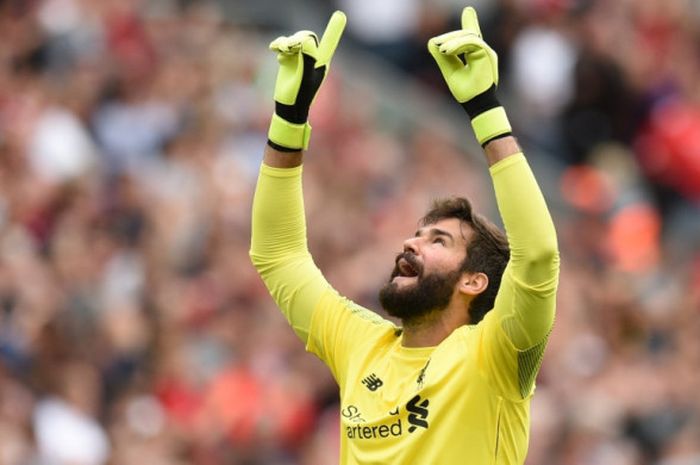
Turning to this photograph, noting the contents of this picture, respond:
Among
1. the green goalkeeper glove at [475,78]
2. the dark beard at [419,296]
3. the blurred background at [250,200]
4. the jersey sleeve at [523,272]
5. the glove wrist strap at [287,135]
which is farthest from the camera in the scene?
the blurred background at [250,200]

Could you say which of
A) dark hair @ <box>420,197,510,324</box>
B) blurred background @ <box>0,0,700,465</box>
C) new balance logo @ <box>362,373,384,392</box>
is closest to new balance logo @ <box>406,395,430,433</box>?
new balance logo @ <box>362,373,384,392</box>

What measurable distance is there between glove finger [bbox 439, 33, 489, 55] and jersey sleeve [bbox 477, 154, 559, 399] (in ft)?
1.20

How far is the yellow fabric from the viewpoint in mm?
5062

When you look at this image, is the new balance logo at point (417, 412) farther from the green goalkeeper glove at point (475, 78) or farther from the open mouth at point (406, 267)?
the green goalkeeper glove at point (475, 78)

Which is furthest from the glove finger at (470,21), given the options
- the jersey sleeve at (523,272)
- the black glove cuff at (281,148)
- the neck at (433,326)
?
the neck at (433,326)

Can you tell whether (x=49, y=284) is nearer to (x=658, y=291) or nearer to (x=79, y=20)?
(x=79, y=20)

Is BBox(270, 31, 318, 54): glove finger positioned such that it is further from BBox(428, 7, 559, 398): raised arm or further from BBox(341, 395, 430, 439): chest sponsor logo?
BBox(341, 395, 430, 439): chest sponsor logo

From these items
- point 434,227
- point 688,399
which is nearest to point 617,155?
point 688,399

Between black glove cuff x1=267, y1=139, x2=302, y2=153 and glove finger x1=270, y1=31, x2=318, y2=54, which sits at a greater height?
glove finger x1=270, y1=31, x2=318, y2=54

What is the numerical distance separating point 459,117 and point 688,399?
3586 mm

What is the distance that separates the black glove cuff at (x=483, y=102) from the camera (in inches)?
204

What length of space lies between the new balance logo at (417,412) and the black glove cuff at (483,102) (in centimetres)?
93

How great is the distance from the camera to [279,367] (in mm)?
9867

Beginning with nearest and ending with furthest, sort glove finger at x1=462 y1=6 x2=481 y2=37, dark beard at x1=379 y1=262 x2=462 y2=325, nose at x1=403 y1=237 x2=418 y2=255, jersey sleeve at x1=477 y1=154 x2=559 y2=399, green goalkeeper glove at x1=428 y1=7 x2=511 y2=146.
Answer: jersey sleeve at x1=477 y1=154 x2=559 y2=399, green goalkeeper glove at x1=428 y1=7 x2=511 y2=146, glove finger at x1=462 y1=6 x2=481 y2=37, dark beard at x1=379 y1=262 x2=462 y2=325, nose at x1=403 y1=237 x2=418 y2=255
